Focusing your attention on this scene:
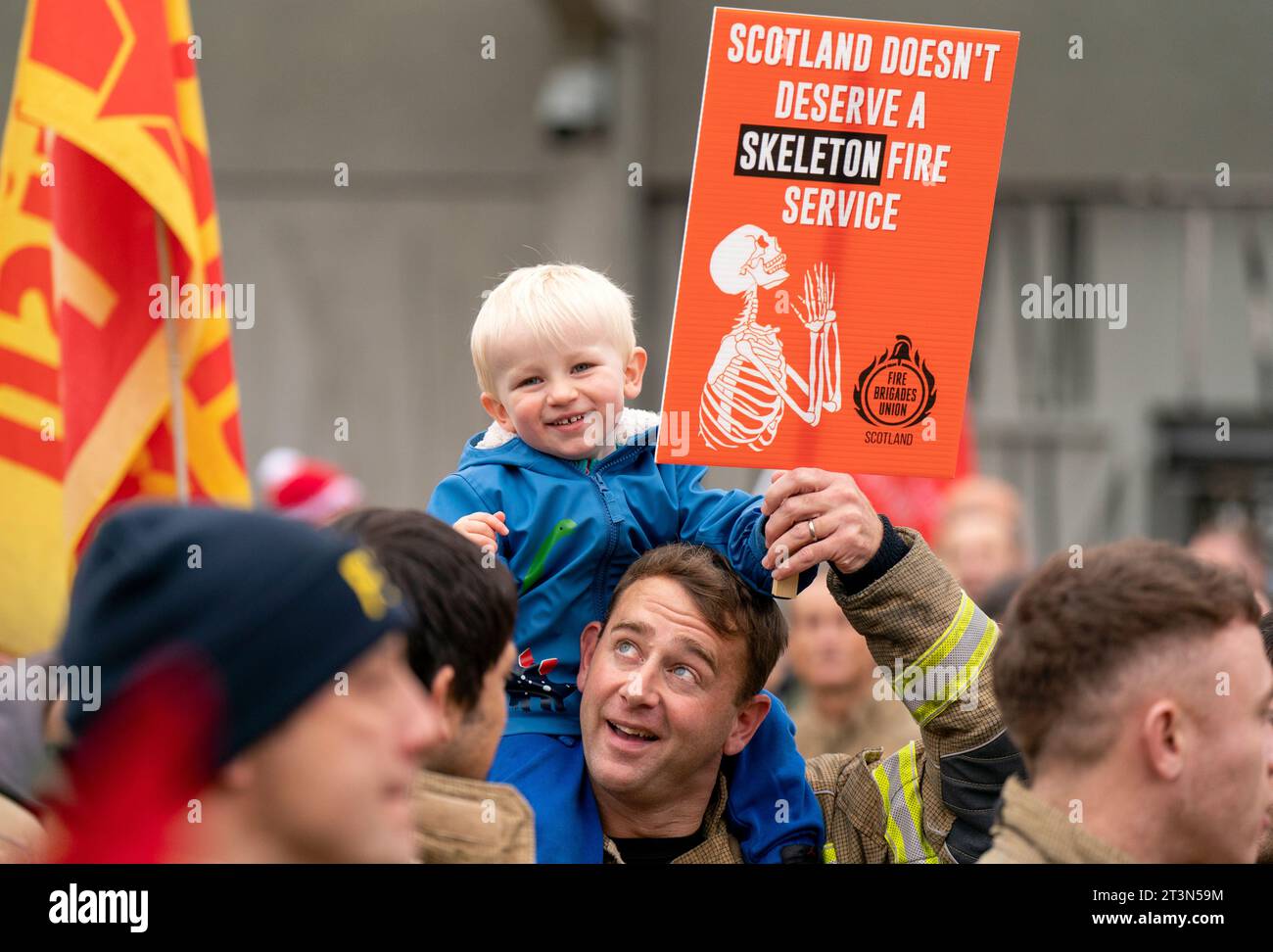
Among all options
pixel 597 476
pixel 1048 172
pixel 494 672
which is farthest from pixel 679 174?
pixel 494 672

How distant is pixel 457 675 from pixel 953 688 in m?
0.93

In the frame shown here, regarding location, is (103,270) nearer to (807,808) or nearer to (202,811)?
(807,808)

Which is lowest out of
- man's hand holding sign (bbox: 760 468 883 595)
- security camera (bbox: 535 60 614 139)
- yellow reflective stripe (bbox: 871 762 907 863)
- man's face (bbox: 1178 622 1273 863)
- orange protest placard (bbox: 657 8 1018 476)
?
yellow reflective stripe (bbox: 871 762 907 863)

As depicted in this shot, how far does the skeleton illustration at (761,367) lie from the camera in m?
2.59

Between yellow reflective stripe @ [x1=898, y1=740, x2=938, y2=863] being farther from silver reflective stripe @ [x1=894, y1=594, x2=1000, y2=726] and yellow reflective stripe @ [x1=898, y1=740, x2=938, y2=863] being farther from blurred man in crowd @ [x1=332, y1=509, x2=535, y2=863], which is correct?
blurred man in crowd @ [x1=332, y1=509, x2=535, y2=863]

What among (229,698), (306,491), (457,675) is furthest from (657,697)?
(306,491)

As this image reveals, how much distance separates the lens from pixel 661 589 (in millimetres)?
2859

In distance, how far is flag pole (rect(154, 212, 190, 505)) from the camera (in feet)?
12.5

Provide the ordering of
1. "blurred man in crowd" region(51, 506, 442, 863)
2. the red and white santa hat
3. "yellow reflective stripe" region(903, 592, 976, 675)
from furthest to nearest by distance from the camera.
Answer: the red and white santa hat
"yellow reflective stripe" region(903, 592, 976, 675)
"blurred man in crowd" region(51, 506, 442, 863)

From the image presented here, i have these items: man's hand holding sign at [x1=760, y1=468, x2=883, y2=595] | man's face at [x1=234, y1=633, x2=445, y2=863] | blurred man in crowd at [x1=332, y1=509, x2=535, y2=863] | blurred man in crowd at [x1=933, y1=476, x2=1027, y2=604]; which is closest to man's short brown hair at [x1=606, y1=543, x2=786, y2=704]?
man's hand holding sign at [x1=760, y1=468, x2=883, y2=595]

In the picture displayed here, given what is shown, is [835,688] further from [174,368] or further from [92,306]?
[92,306]

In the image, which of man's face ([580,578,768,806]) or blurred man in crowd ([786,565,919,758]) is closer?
man's face ([580,578,768,806])

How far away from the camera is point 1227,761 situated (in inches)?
83.7
